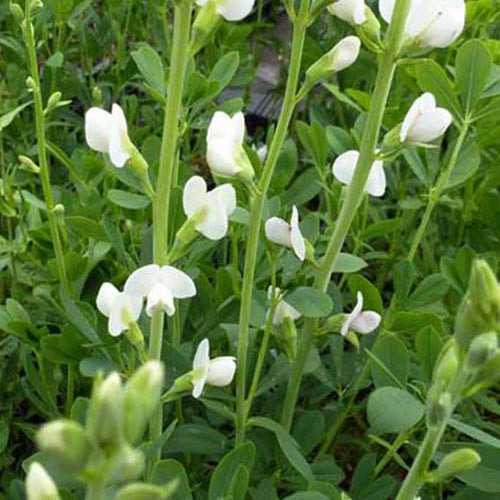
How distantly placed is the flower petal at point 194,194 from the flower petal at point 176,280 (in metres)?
0.06

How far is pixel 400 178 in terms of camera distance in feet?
6.12

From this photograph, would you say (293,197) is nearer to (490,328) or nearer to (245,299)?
(245,299)

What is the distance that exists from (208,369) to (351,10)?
386 mm

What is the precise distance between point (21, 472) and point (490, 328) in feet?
2.83

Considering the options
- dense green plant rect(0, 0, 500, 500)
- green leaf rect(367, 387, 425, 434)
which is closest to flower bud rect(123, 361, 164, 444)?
dense green plant rect(0, 0, 500, 500)

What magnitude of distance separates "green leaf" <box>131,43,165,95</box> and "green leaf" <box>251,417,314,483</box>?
17.1 inches

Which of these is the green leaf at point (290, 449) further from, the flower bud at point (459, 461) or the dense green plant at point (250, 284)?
the flower bud at point (459, 461)

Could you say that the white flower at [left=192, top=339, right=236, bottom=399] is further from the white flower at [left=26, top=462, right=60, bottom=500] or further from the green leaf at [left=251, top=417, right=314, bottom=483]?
the white flower at [left=26, top=462, right=60, bottom=500]

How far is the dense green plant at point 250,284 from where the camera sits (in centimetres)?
100

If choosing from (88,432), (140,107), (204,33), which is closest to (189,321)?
(204,33)

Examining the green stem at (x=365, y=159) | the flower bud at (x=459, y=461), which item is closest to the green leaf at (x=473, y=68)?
the green stem at (x=365, y=159)

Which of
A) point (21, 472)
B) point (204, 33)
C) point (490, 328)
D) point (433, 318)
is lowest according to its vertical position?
point (21, 472)

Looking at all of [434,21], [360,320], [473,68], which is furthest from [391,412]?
[473,68]

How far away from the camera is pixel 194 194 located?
102 centimetres
